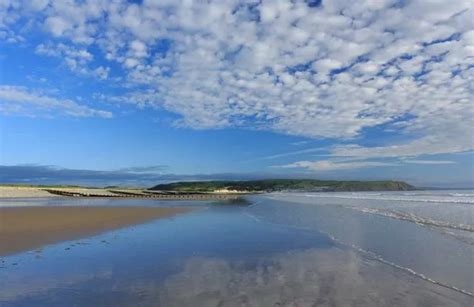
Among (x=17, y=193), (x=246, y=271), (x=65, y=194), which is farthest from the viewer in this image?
(x=65, y=194)

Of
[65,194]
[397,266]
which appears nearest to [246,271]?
[397,266]

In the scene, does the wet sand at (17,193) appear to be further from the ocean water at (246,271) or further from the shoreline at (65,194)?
the ocean water at (246,271)

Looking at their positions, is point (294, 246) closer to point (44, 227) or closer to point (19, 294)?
point (19, 294)

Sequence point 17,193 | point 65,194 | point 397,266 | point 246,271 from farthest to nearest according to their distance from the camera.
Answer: point 65,194
point 17,193
point 397,266
point 246,271

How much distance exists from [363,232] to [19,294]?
13862 millimetres

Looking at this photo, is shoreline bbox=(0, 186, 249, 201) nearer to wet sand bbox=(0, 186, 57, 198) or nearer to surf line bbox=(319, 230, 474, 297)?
wet sand bbox=(0, 186, 57, 198)

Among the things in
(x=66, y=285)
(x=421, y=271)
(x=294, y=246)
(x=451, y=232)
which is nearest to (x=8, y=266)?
(x=66, y=285)

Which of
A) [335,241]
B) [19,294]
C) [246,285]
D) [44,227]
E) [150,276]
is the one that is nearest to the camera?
[19,294]

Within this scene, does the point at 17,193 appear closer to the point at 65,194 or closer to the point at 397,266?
the point at 65,194

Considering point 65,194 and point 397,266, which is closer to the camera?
point 397,266

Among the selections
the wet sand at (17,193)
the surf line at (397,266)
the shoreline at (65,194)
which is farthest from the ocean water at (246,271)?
the wet sand at (17,193)

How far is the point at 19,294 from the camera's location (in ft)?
25.6

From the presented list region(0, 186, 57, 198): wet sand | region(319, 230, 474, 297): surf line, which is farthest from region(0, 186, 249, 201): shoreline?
region(319, 230, 474, 297): surf line

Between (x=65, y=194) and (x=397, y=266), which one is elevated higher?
(x=65, y=194)
